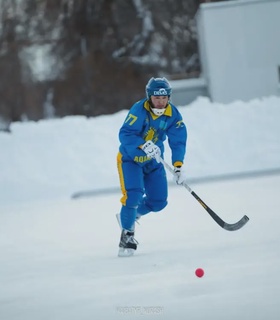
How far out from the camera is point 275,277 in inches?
167

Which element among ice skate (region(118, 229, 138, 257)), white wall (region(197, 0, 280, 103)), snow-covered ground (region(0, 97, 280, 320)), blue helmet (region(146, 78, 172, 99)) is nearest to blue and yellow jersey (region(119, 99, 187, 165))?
blue helmet (region(146, 78, 172, 99))

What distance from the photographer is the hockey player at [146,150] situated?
19.0 ft

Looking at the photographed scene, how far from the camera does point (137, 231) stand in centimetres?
739

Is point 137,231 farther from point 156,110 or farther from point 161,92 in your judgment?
point 161,92

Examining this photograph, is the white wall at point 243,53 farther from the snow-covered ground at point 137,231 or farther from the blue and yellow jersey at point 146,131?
the blue and yellow jersey at point 146,131

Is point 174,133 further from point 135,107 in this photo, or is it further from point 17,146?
point 17,146

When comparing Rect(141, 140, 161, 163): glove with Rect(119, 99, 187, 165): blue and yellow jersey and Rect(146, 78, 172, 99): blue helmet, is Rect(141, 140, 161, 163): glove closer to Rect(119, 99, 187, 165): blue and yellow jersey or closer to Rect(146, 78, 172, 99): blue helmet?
Rect(119, 99, 187, 165): blue and yellow jersey

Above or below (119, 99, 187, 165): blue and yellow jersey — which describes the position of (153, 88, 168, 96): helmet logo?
above

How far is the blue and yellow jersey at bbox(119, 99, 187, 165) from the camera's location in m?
5.80

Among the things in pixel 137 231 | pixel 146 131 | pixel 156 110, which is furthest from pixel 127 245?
pixel 137 231

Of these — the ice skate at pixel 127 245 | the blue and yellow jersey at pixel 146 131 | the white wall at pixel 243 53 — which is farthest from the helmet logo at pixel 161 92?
the white wall at pixel 243 53

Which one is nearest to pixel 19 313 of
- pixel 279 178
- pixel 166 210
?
pixel 166 210

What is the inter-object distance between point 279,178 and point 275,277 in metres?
6.66

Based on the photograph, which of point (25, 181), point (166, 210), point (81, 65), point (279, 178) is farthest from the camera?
point (81, 65)
